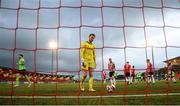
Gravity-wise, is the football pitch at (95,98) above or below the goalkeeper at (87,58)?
below

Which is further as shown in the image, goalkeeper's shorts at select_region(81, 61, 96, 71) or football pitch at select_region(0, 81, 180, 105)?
goalkeeper's shorts at select_region(81, 61, 96, 71)

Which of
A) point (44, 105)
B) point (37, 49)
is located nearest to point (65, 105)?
point (44, 105)

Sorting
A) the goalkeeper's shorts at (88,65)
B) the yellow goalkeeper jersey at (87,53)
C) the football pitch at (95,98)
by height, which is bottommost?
the football pitch at (95,98)

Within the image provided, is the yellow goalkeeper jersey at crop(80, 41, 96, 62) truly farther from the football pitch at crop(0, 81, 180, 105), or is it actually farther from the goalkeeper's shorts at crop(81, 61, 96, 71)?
the football pitch at crop(0, 81, 180, 105)

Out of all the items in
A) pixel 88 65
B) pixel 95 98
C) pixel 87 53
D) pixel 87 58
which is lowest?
pixel 95 98

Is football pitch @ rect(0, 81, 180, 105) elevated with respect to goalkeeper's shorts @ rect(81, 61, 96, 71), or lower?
lower

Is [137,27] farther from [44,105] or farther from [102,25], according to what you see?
[44,105]

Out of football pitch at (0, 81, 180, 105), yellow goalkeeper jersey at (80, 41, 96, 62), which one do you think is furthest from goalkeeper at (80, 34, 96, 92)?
football pitch at (0, 81, 180, 105)

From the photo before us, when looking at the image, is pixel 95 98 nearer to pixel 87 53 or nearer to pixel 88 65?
pixel 88 65

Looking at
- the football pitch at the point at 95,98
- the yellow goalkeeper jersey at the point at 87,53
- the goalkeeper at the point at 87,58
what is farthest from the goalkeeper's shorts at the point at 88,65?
the football pitch at the point at 95,98

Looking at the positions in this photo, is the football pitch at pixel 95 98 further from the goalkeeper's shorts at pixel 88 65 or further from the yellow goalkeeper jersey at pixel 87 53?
the yellow goalkeeper jersey at pixel 87 53

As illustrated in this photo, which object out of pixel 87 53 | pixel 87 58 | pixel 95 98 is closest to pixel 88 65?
pixel 87 58

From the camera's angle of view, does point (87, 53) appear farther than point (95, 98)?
Yes

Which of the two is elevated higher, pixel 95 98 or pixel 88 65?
pixel 88 65
